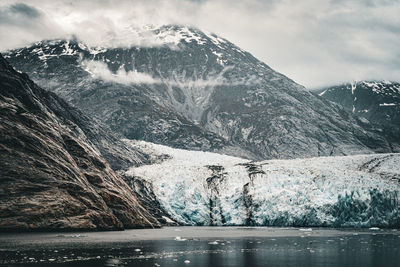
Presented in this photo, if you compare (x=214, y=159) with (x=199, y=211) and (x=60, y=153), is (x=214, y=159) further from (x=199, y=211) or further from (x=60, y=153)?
(x=60, y=153)

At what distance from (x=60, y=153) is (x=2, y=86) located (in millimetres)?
20351

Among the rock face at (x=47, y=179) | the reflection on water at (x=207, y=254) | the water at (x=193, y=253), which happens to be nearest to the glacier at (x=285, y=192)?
the rock face at (x=47, y=179)

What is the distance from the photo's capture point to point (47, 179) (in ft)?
229

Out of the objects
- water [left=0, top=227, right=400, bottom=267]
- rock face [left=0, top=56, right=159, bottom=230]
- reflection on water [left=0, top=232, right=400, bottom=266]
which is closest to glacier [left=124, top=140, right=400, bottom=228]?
rock face [left=0, top=56, right=159, bottom=230]

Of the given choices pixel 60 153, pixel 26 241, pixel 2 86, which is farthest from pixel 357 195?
pixel 2 86

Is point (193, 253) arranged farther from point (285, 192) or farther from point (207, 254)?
point (285, 192)

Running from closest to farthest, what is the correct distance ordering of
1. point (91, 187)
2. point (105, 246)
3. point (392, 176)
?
point (105, 246), point (91, 187), point (392, 176)

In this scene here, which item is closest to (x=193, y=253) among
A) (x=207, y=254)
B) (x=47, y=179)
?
(x=207, y=254)

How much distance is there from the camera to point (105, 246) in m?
46.2

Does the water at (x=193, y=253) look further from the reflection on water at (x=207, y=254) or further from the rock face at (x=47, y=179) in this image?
the rock face at (x=47, y=179)

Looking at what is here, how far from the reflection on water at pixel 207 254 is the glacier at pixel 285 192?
37.7 m

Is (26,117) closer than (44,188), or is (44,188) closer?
(44,188)

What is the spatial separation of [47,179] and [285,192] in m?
49.6

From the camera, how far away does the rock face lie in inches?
2491
